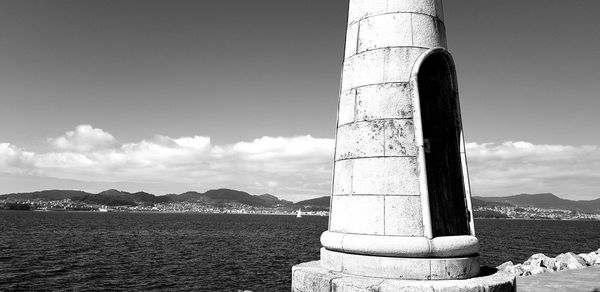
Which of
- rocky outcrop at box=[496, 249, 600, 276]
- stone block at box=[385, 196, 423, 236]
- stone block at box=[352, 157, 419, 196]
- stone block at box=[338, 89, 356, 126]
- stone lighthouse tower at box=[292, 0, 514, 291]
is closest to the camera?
stone lighthouse tower at box=[292, 0, 514, 291]

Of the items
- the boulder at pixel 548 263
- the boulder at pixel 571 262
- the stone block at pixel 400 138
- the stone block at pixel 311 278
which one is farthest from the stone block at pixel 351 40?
the boulder at pixel 548 263

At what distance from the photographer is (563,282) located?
11.2 metres

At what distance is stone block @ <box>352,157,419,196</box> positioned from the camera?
565 centimetres

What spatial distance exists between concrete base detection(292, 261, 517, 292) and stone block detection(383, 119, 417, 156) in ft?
5.54

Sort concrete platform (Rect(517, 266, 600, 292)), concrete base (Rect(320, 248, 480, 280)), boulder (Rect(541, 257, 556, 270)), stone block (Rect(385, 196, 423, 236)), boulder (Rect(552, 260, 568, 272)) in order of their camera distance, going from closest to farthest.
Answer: concrete base (Rect(320, 248, 480, 280)), stone block (Rect(385, 196, 423, 236)), concrete platform (Rect(517, 266, 600, 292)), boulder (Rect(552, 260, 568, 272)), boulder (Rect(541, 257, 556, 270))

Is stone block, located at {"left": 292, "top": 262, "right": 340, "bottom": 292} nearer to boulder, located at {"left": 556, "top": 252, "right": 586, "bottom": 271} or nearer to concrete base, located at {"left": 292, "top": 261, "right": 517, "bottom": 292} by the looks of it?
concrete base, located at {"left": 292, "top": 261, "right": 517, "bottom": 292}

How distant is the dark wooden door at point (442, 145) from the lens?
5.77 m

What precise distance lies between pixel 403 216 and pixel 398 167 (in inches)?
26.0

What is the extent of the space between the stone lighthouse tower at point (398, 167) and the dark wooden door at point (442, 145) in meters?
0.02

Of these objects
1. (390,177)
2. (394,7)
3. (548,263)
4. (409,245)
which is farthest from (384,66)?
(548,263)

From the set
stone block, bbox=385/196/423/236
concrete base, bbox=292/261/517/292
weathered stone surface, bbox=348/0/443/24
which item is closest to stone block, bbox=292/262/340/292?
concrete base, bbox=292/261/517/292

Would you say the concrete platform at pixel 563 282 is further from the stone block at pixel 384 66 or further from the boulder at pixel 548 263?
the boulder at pixel 548 263

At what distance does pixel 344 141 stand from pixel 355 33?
176cm

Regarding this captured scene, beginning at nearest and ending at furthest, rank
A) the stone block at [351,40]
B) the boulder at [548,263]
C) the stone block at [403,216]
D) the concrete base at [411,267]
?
the concrete base at [411,267]
the stone block at [403,216]
the stone block at [351,40]
the boulder at [548,263]
